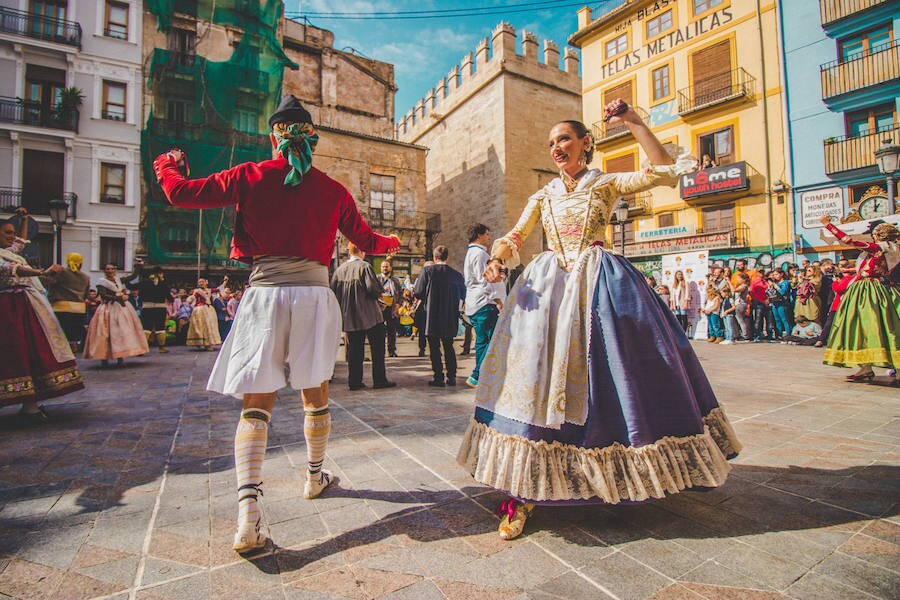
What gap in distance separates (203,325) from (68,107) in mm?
13319

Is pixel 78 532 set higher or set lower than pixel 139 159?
lower

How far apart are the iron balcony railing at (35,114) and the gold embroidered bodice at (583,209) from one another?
22.2 meters

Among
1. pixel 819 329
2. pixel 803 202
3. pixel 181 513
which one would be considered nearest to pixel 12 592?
pixel 181 513

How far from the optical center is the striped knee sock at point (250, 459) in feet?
6.30

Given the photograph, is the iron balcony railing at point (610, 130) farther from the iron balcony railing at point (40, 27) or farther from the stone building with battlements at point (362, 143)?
the iron balcony railing at point (40, 27)

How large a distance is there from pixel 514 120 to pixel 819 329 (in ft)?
53.3

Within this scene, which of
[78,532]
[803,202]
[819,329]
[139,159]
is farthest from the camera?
[139,159]

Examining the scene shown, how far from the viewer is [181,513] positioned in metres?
2.23

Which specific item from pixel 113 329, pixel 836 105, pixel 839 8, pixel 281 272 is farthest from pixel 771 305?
pixel 113 329

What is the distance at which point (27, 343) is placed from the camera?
4094 mm

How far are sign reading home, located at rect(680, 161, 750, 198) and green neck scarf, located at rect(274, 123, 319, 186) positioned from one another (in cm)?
1757

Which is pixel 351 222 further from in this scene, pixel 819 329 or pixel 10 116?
pixel 10 116

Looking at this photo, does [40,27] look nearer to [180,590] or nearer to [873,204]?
[180,590]

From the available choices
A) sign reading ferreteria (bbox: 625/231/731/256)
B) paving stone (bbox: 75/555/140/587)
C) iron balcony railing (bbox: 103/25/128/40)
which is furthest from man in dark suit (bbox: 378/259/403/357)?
iron balcony railing (bbox: 103/25/128/40)
